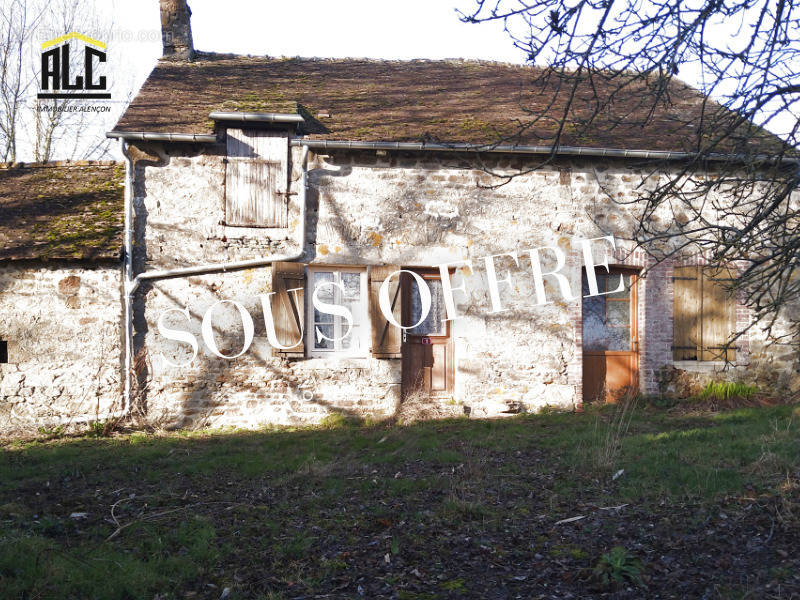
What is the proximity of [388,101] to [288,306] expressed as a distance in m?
3.82

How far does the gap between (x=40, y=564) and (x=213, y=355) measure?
510 centimetres

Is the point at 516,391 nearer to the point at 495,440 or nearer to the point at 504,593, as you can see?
the point at 495,440

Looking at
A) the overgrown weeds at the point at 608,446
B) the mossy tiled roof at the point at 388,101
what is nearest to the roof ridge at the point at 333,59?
the mossy tiled roof at the point at 388,101

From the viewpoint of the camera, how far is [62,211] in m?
9.29

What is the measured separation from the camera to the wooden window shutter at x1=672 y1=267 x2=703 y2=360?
9.48 m

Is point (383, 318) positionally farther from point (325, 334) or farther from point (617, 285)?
point (617, 285)

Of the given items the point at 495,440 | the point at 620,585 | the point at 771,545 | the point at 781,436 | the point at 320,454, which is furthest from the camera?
the point at 495,440

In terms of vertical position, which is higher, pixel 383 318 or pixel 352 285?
pixel 352 285

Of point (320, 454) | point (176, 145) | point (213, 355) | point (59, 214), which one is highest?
point (176, 145)

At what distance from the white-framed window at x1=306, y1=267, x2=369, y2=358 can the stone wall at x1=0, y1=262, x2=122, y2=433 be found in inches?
98.7

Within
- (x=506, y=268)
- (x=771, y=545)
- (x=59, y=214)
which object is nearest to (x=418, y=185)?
(x=506, y=268)

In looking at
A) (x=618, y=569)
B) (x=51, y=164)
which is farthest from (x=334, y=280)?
(x=618, y=569)

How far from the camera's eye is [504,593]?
3678 millimetres

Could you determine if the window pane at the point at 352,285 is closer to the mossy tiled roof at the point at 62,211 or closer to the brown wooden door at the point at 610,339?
the mossy tiled roof at the point at 62,211
